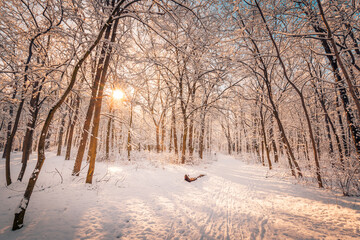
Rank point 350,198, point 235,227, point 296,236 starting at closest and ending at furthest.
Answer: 1. point 296,236
2. point 235,227
3. point 350,198

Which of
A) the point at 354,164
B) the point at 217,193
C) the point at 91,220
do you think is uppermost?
the point at 354,164

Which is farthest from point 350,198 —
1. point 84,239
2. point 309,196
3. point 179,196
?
point 84,239

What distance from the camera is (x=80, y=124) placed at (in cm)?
480

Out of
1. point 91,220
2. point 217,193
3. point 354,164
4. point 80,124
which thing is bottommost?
point 217,193

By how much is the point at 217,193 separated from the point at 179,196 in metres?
1.57

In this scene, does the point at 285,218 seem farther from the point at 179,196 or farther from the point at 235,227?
the point at 179,196

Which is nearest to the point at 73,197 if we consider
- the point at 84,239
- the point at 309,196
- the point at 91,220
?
the point at 91,220

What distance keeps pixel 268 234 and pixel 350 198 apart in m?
3.68

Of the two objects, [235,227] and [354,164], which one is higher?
Answer: [354,164]

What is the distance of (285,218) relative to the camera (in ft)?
11.2

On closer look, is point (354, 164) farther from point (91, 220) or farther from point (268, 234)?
point (91, 220)

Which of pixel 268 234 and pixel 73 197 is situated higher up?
pixel 73 197

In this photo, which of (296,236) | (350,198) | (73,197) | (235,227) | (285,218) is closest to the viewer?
(296,236)

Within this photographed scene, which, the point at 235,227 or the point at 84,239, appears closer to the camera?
the point at 84,239
